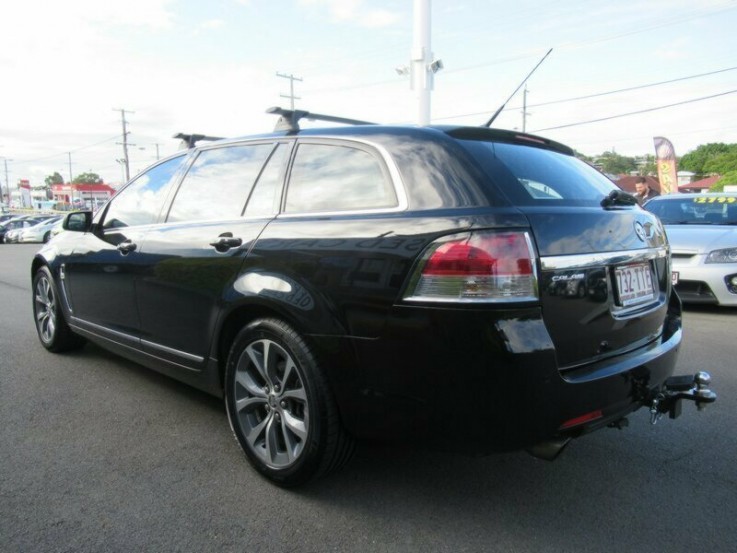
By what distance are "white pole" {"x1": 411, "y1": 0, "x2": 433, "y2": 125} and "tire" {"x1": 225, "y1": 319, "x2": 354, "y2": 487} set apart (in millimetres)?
9282

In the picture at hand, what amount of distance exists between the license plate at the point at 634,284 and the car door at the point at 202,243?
1.62m

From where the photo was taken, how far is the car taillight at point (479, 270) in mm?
2059

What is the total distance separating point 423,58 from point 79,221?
852cm

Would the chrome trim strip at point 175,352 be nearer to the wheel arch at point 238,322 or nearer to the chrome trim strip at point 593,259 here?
the wheel arch at point 238,322

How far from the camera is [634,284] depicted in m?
2.50

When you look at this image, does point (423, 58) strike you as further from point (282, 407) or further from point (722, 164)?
point (722, 164)

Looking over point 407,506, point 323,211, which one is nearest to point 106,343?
point 323,211

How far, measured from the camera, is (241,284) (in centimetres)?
274

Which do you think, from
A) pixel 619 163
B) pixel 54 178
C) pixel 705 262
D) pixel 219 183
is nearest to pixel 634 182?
pixel 705 262

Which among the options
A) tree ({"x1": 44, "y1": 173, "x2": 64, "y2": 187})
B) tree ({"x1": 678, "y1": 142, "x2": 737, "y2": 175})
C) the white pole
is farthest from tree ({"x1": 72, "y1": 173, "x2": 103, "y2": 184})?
the white pole

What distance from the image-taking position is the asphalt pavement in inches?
89.1

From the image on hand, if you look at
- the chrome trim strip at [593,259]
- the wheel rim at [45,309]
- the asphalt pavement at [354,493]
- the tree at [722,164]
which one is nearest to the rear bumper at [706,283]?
the asphalt pavement at [354,493]

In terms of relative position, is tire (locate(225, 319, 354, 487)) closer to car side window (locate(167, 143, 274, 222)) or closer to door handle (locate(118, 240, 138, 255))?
car side window (locate(167, 143, 274, 222))

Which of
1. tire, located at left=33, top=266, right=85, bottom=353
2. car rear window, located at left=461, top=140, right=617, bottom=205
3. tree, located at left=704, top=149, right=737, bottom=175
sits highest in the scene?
tree, located at left=704, top=149, right=737, bottom=175
